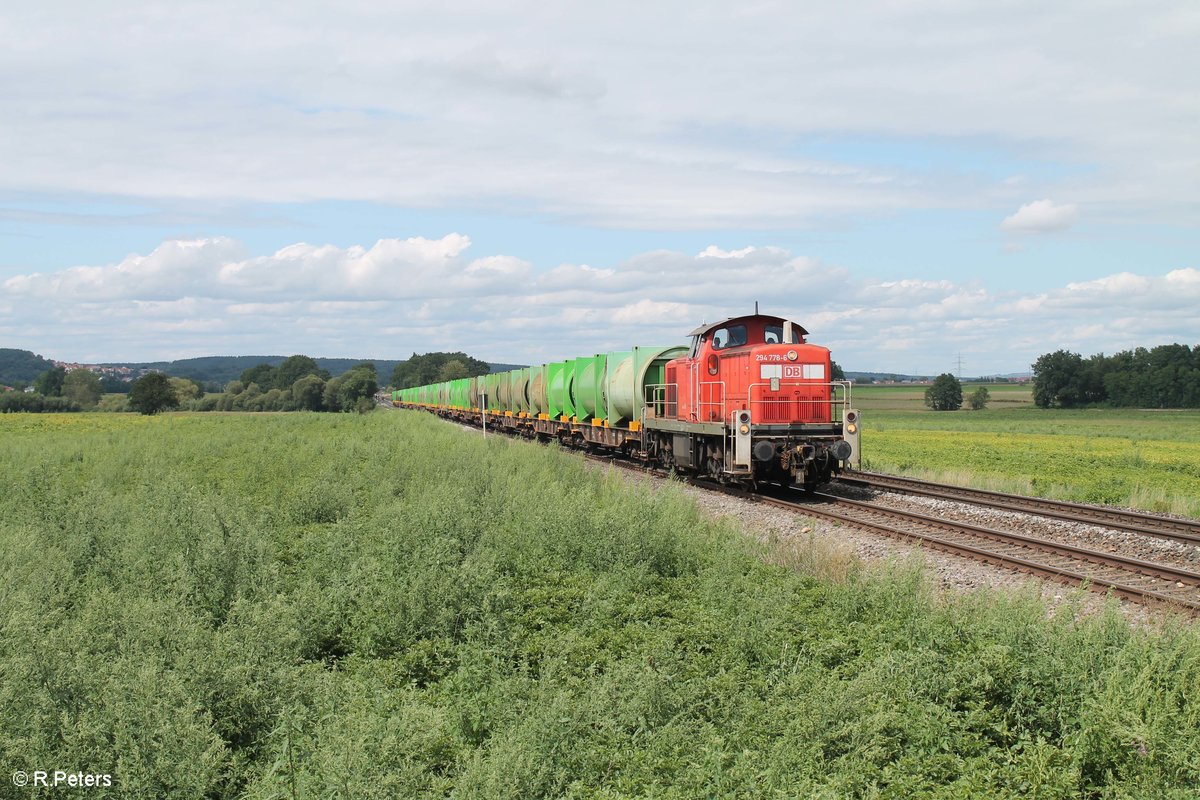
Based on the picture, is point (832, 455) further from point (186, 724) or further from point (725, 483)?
point (186, 724)

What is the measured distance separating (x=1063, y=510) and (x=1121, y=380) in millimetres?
113171

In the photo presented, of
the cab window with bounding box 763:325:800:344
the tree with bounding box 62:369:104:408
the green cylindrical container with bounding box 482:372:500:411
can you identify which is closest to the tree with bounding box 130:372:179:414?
the tree with bounding box 62:369:104:408

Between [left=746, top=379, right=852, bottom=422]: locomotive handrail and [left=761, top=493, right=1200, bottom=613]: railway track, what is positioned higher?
[left=746, top=379, right=852, bottom=422]: locomotive handrail

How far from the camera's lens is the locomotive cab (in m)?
17.7

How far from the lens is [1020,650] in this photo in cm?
691

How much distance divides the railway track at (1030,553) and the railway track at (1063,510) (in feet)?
1.02

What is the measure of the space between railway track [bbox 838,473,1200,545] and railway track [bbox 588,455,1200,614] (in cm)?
31

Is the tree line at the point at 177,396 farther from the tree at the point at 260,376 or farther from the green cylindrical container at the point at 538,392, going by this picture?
the green cylindrical container at the point at 538,392

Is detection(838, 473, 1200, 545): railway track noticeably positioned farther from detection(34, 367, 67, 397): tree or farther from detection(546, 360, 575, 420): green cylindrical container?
detection(34, 367, 67, 397): tree

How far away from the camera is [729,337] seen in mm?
19469

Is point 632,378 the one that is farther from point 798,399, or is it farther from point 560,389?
point 560,389

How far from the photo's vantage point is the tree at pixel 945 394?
11550 centimetres

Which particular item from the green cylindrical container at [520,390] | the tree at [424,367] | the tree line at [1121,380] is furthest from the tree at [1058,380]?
the green cylindrical container at [520,390]

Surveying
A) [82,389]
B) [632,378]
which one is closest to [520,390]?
[632,378]
